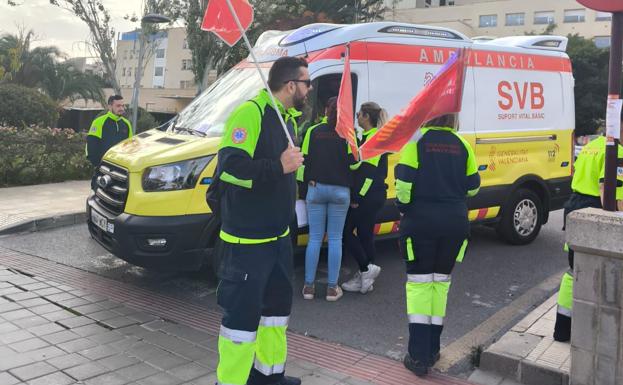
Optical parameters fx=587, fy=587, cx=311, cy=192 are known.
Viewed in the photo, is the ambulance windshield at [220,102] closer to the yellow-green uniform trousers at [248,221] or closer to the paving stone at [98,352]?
the paving stone at [98,352]

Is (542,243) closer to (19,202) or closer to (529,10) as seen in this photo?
(19,202)

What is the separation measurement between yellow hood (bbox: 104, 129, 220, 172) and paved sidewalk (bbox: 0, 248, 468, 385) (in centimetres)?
128

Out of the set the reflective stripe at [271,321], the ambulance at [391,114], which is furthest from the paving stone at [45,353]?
the reflective stripe at [271,321]

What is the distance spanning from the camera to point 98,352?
4.24 meters

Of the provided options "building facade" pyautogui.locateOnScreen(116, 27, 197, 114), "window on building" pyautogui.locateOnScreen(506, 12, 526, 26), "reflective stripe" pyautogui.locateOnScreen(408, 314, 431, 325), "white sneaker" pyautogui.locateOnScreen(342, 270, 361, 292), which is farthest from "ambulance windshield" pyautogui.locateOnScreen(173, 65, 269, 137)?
"window on building" pyautogui.locateOnScreen(506, 12, 526, 26)

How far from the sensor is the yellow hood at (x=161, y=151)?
17.5 feet

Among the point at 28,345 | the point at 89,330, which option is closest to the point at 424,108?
the point at 89,330

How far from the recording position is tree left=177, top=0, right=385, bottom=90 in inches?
647

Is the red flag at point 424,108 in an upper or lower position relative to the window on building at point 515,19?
lower

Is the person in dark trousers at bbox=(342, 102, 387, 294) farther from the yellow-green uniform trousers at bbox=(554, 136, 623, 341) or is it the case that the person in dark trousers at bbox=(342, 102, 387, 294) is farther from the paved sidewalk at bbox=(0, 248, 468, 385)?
the yellow-green uniform trousers at bbox=(554, 136, 623, 341)

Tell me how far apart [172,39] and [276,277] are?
79.9 metres

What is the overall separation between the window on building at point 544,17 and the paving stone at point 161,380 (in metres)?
65.1

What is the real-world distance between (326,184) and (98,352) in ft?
7.66

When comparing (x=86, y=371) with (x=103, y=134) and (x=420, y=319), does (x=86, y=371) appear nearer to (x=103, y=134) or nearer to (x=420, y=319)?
(x=420, y=319)
